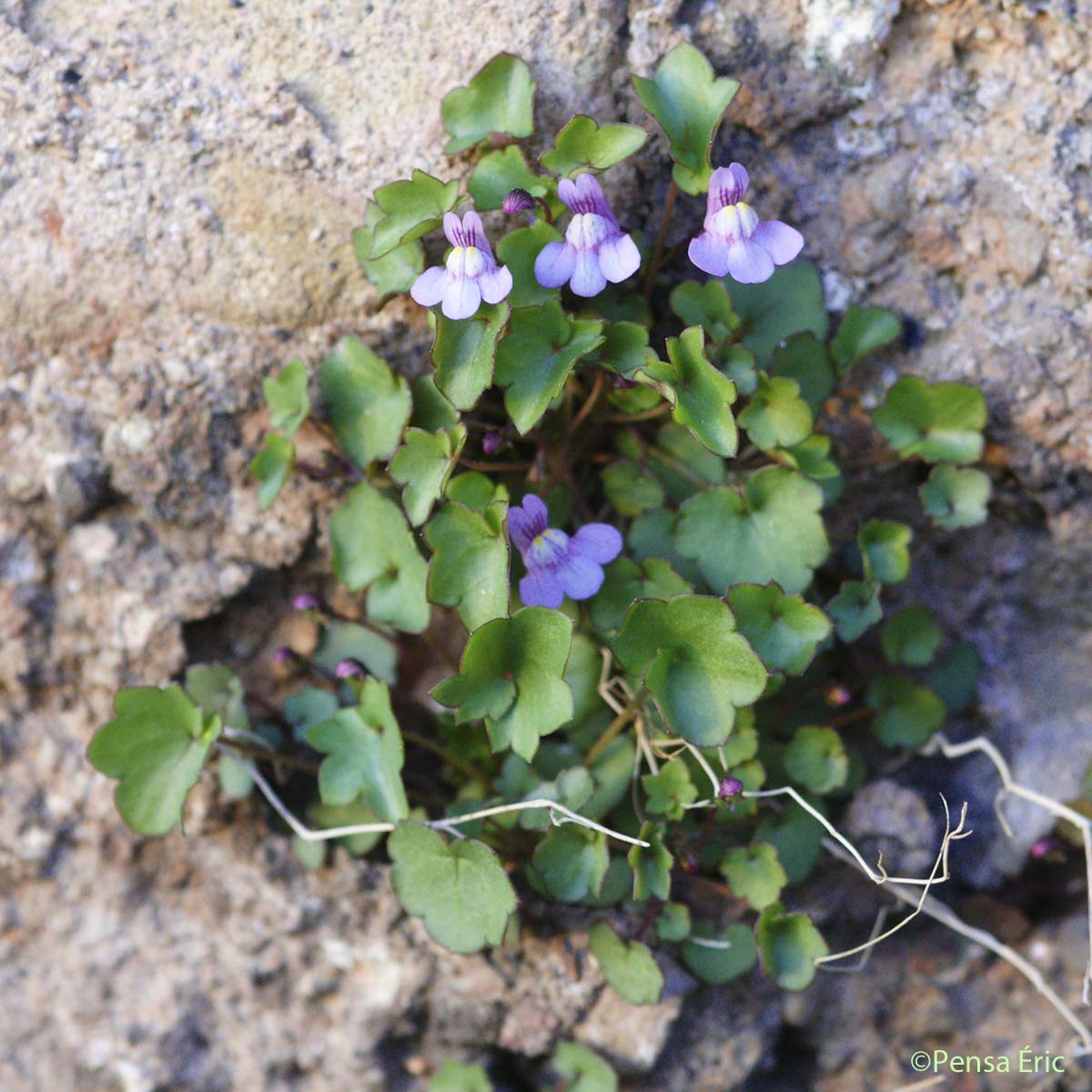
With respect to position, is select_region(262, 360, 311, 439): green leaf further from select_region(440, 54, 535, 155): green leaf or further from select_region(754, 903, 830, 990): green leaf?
select_region(754, 903, 830, 990): green leaf

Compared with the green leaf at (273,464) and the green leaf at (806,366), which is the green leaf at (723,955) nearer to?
the green leaf at (806,366)

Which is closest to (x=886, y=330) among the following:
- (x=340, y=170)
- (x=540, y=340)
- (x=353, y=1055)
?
(x=540, y=340)

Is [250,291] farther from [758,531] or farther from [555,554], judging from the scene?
[758,531]

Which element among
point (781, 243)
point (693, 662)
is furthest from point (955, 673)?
point (781, 243)

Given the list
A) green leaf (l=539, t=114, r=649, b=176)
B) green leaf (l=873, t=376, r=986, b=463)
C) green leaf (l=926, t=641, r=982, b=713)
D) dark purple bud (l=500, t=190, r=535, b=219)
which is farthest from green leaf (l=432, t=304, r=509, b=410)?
green leaf (l=926, t=641, r=982, b=713)

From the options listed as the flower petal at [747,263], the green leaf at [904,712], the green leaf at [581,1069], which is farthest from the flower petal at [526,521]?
the green leaf at [581,1069]
